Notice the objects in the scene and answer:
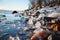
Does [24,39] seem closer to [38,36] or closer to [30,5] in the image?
[38,36]

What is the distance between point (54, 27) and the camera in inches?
152

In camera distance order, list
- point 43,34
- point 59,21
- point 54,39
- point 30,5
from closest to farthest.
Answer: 1. point 54,39
2. point 43,34
3. point 59,21
4. point 30,5

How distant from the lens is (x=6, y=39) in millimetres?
3188

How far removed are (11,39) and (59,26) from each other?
1432mm

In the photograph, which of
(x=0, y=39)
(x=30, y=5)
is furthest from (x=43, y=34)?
(x=30, y=5)

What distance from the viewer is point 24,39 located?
3.18 m

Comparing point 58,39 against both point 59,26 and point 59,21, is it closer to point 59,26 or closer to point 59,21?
point 59,26

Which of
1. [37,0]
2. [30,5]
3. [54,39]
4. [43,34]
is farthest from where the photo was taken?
[30,5]

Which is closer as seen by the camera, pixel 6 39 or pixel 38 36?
pixel 38 36

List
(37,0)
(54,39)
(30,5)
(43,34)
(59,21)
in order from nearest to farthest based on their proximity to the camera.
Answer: (54,39) → (43,34) → (59,21) → (37,0) → (30,5)

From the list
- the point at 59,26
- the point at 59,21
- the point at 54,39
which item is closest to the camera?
the point at 54,39

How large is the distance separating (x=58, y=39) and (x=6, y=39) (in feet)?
4.03

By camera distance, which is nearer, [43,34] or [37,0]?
[43,34]

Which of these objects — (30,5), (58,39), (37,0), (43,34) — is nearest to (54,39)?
(58,39)
